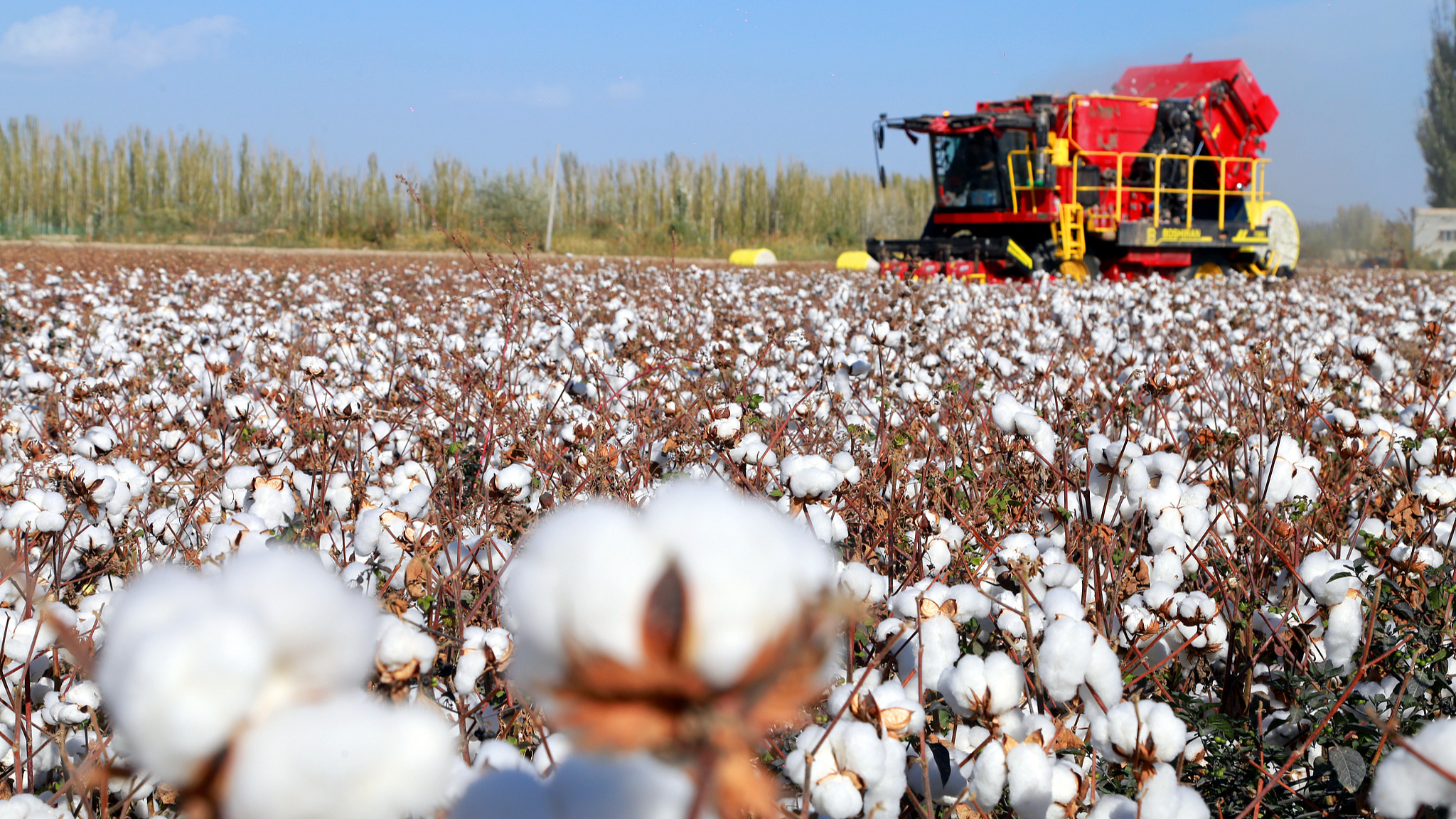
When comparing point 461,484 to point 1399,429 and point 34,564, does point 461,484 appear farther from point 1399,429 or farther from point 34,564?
point 1399,429

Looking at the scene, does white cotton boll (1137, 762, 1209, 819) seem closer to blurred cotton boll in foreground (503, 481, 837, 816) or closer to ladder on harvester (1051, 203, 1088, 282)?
blurred cotton boll in foreground (503, 481, 837, 816)

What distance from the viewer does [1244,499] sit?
8.85 ft

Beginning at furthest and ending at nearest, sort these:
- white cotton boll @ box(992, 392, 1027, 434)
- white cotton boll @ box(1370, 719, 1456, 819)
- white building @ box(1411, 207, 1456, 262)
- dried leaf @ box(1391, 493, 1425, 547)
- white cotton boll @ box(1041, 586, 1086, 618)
Answer: white building @ box(1411, 207, 1456, 262) → white cotton boll @ box(992, 392, 1027, 434) → dried leaf @ box(1391, 493, 1425, 547) → white cotton boll @ box(1041, 586, 1086, 618) → white cotton boll @ box(1370, 719, 1456, 819)

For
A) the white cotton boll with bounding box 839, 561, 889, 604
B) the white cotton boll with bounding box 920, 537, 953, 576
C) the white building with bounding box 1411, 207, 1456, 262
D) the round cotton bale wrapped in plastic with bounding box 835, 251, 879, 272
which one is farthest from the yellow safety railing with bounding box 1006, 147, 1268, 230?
the white building with bounding box 1411, 207, 1456, 262

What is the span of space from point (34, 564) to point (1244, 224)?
15.4 m

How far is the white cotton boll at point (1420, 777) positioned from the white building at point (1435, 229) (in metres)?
37.1

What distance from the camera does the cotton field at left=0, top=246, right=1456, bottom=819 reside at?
0.41m

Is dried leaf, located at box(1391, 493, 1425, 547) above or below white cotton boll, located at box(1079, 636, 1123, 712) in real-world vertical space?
above

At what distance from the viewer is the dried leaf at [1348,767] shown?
1345 mm

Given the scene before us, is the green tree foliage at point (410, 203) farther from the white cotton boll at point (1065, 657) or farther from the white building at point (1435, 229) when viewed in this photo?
the white cotton boll at point (1065, 657)

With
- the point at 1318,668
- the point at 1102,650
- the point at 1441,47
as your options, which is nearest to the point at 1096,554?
the point at 1318,668

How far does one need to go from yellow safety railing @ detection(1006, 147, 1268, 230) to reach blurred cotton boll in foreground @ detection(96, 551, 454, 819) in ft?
44.9

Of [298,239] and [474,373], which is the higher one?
[298,239]

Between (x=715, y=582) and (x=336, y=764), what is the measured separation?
0.17 metres
